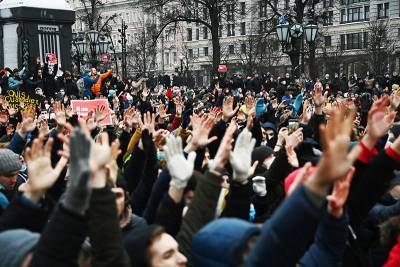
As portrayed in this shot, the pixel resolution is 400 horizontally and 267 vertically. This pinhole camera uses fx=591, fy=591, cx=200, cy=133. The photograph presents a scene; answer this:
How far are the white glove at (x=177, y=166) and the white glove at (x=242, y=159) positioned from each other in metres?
0.30

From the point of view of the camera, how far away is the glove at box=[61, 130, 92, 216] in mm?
2688

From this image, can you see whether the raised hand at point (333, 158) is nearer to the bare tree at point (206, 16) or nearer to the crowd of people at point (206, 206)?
the crowd of people at point (206, 206)

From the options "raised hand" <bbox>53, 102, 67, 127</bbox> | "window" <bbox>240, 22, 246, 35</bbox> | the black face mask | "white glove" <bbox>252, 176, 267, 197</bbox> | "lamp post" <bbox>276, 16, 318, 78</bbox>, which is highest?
"window" <bbox>240, 22, 246, 35</bbox>

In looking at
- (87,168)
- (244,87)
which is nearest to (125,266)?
(87,168)

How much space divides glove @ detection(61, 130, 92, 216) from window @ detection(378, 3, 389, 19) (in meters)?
68.8

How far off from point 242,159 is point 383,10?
68.2 m

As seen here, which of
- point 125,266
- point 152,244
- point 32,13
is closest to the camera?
point 125,266

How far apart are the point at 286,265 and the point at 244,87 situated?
24.1 metres

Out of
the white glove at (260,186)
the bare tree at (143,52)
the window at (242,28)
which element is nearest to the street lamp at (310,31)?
the white glove at (260,186)

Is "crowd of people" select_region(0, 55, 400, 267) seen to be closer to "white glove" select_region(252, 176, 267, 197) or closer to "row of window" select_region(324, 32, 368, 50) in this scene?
"white glove" select_region(252, 176, 267, 197)

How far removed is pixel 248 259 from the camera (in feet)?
9.10

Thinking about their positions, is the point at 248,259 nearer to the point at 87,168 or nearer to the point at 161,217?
the point at 87,168

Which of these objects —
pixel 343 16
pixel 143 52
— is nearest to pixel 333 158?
pixel 143 52

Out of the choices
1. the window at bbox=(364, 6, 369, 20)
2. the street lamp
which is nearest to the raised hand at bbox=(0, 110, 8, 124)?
the street lamp
